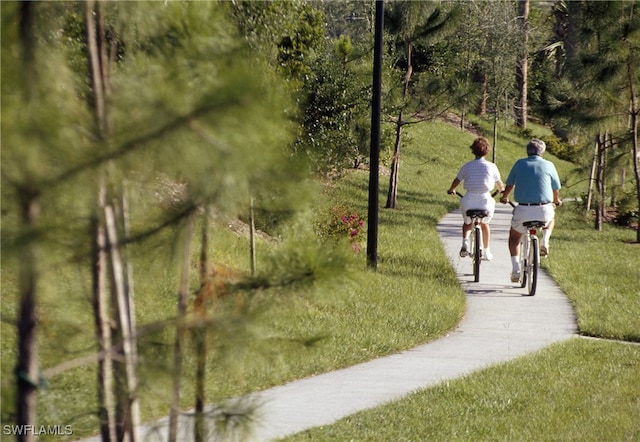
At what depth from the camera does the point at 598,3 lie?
20.3 m

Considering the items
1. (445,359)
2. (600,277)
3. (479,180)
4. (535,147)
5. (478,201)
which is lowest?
(445,359)

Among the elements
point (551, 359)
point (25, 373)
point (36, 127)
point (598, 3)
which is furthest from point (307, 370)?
point (598, 3)

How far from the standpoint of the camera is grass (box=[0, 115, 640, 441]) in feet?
11.3

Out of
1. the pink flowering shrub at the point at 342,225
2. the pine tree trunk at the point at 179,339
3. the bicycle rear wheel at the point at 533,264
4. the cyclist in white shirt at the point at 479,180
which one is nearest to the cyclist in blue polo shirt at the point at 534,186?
the bicycle rear wheel at the point at 533,264

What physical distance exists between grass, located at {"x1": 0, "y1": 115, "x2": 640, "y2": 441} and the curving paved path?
0.19m

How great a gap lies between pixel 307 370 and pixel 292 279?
179 inches

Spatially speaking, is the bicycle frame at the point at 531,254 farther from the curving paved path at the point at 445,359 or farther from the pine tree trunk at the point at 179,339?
the pine tree trunk at the point at 179,339

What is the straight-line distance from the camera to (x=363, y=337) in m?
9.08

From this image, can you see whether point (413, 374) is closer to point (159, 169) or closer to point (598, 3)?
point (159, 169)

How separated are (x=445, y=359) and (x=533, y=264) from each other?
366cm

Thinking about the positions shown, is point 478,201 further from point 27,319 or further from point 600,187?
point 600,187

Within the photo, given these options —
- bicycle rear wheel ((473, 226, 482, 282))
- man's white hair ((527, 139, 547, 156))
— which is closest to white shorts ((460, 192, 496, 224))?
bicycle rear wheel ((473, 226, 482, 282))

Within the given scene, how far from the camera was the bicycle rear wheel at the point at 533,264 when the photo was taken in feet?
38.6

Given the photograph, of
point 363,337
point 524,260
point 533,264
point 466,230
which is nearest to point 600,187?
point 466,230
